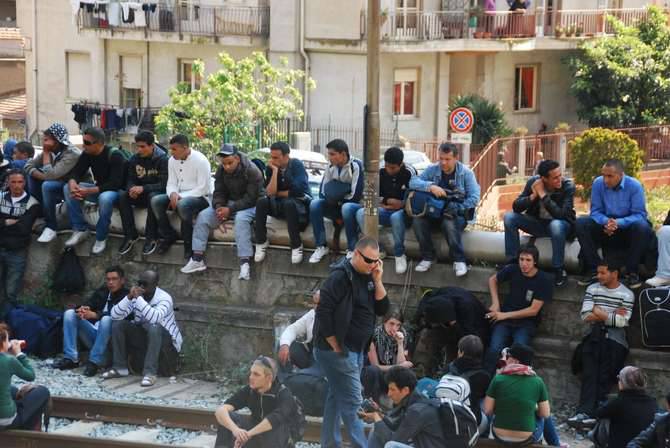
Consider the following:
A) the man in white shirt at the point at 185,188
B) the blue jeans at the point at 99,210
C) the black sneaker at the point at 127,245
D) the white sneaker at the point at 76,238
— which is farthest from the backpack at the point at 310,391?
the white sneaker at the point at 76,238

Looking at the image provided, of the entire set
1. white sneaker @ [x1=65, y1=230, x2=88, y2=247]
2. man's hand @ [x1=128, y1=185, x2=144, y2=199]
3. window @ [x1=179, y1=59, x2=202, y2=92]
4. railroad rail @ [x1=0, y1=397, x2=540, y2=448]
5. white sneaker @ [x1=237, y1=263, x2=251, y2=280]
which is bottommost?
railroad rail @ [x1=0, y1=397, x2=540, y2=448]

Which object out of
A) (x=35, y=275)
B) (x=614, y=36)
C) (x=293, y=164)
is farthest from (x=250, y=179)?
(x=614, y=36)

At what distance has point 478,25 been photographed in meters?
35.0

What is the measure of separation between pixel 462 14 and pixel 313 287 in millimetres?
21474

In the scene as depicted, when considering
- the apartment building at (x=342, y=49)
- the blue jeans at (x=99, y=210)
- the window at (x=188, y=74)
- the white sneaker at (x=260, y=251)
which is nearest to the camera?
the white sneaker at (x=260, y=251)

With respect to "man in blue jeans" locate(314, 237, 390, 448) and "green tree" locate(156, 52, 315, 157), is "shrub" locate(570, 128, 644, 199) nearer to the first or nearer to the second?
"green tree" locate(156, 52, 315, 157)

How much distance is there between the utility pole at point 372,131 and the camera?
42.9ft

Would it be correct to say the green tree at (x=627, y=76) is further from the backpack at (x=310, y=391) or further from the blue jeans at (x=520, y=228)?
the backpack at (x=310, y=391)

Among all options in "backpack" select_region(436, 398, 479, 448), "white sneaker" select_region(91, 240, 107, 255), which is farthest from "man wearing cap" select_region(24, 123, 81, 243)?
"backpack" select_region(436, 398, 479, 448)

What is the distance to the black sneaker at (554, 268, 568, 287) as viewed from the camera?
13102 millimetres

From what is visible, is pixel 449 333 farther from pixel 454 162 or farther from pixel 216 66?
pixel 216 66

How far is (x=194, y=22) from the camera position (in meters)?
37.2

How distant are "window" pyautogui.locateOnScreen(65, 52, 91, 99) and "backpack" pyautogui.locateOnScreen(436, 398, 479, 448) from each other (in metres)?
34.1

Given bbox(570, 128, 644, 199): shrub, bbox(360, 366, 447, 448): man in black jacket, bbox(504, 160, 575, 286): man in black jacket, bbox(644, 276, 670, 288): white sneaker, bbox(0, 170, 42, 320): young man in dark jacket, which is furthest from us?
bbox(570, 128, 644, 199): shrub
